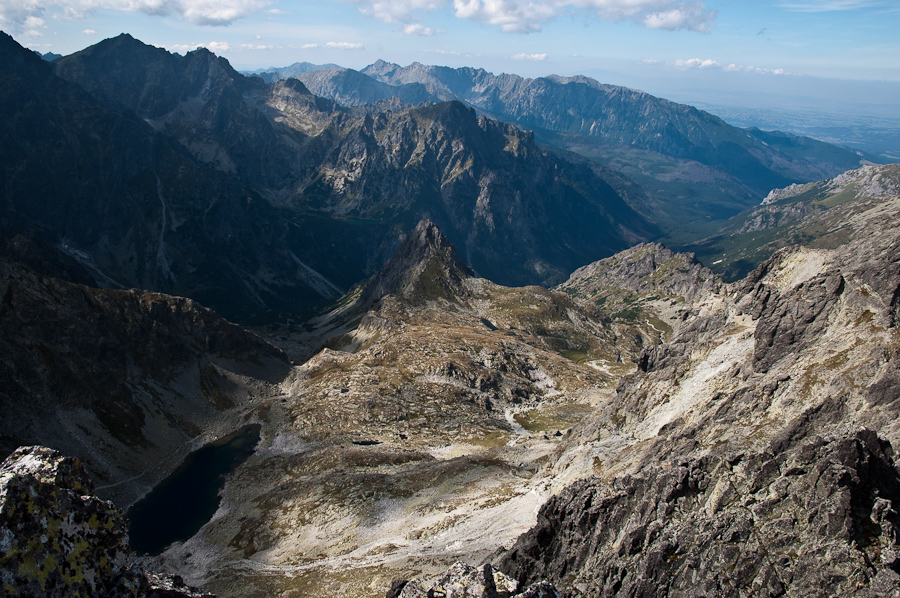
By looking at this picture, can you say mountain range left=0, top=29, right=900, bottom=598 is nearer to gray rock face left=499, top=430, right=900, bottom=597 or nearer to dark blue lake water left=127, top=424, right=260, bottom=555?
gray rock face left=499, top=430, right=900, bottom=597

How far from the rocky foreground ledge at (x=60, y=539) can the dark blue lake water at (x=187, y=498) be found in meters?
93.1

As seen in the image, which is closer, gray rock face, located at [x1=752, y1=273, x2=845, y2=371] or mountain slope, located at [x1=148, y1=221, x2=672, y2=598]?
gray rock face, located at [x1=752, y1=273, x2=845, y2=371]

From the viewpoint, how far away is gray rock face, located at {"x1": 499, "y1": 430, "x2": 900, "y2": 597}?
41.8 meters

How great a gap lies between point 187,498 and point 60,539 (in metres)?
114

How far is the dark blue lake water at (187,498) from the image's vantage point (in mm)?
110125

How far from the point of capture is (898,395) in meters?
56.9

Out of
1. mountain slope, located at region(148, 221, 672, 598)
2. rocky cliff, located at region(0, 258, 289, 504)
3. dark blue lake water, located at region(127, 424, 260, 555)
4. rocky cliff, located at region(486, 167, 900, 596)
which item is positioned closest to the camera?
rocky cliff, located at region(486, 167, 900, 596)

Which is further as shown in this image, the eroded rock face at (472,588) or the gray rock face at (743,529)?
the gray rock face at (743,529)

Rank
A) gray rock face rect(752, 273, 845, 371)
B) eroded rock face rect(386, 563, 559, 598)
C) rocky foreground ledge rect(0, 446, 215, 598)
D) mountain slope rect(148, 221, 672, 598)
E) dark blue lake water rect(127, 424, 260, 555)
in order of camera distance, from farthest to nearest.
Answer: dark blue lake water rect(127, 424, 260, 555)
mountain slope rect(148, 221, 672, 598)
gray rock face rect(752, 273, 845, 371)
eroded rock face rect(386, 563, 559, 598)
rocky foreground ledge rect(0, 446, 215, 598)

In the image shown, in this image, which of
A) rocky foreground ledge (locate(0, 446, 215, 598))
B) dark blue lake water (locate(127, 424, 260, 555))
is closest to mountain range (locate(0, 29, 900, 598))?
rocky foreground ledge (locate(0, 446, 215, 598))

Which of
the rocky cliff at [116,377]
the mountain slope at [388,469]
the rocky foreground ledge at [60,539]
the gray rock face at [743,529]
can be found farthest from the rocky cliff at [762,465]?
the rocky cliff at [116,377]

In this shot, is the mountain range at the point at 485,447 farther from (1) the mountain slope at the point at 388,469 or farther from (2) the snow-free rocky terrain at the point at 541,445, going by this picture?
(1) the mountain slope at the point at 388,469

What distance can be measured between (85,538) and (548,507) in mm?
48651

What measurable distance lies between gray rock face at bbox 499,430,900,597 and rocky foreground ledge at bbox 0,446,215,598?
40.3 m
